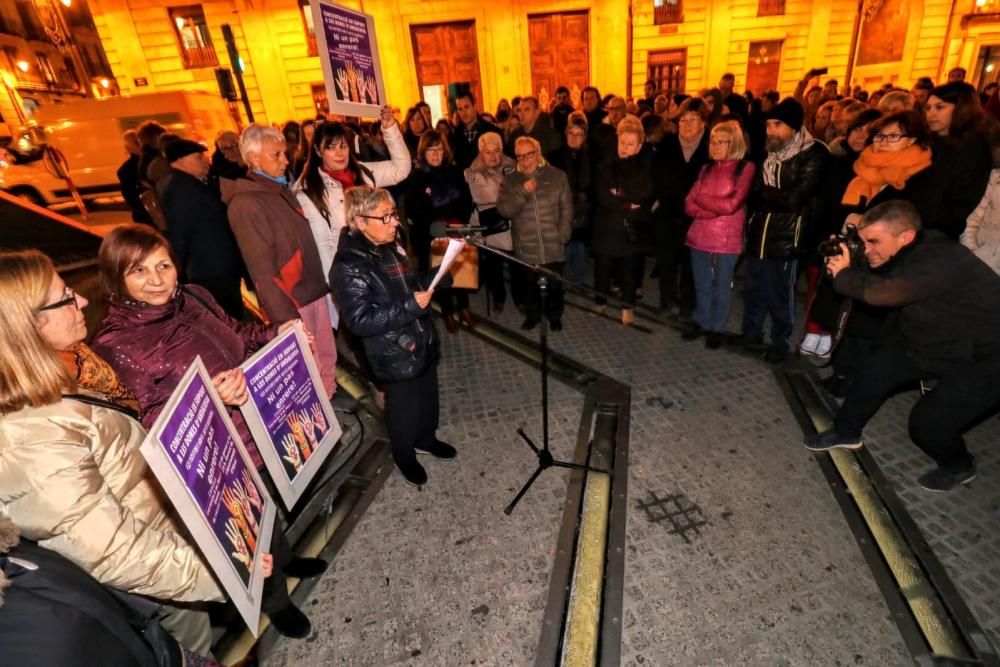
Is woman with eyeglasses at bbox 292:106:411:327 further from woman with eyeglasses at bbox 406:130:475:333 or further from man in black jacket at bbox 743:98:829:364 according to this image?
man in black jacket at bbox 743:98:829:364

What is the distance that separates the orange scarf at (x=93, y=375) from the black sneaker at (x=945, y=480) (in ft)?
14.6

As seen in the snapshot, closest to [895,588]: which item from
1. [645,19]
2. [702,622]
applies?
[702,622]

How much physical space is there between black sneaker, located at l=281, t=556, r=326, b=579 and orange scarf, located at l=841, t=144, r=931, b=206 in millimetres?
4958

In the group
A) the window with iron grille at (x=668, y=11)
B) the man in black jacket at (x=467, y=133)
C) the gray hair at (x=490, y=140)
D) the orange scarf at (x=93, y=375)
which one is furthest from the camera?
the window with iron grille at (x=668, y=11)

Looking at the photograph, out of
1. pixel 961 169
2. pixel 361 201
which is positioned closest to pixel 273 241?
pixel 361 201

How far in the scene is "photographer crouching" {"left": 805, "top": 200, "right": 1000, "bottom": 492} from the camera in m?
2.74

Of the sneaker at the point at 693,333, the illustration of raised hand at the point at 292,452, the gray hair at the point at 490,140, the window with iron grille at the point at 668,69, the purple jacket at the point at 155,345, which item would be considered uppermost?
the window with iron grille at the point at 668,69

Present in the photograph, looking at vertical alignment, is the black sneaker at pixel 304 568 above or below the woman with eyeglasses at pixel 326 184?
below

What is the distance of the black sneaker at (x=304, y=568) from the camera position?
2.74m

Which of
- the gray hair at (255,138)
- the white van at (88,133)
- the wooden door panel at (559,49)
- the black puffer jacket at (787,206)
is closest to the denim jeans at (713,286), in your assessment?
the black puffer jacket at (787,206)

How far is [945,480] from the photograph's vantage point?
3.00 metres

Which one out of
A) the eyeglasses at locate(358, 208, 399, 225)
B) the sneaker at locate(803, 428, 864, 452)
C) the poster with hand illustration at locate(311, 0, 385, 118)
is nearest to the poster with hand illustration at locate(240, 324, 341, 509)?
the eyeglasses at locate(358, 208, 399, 225)

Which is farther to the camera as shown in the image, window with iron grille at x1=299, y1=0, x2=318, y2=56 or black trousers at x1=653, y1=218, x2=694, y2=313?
window with iron grille at x1=299, y1=0, x2=318, y2=56

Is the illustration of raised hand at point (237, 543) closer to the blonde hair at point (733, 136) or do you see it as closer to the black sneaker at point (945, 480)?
the black sneaker at point (945, 480)
